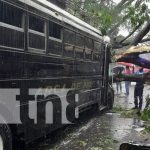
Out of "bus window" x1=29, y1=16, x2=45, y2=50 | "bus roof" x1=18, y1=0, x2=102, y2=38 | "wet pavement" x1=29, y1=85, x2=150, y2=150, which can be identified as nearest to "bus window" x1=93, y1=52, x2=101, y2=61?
"bus roof" x1=18, y1=0, x2=102, y2=38

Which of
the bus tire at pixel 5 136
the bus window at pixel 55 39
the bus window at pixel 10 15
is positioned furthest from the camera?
the bus window at pixel 55 39

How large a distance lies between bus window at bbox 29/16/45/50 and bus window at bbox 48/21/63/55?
1.27 feet

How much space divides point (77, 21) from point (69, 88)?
1959 mm

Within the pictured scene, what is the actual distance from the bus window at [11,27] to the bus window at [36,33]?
15.8 inches

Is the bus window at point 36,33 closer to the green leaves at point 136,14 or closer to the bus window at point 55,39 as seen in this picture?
the bus window at point 55,39

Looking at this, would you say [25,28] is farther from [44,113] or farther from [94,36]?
[94,36]

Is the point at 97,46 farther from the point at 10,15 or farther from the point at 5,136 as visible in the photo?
the point at 5,136

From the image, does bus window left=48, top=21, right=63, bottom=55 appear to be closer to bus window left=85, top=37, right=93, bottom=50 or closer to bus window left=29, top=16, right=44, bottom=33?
bus window left=29, top=16, right=44, bottom=33

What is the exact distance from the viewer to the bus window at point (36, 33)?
744 centimetres

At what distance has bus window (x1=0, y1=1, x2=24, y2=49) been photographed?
640cm

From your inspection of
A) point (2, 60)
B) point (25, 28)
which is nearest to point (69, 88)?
point (25, 28)

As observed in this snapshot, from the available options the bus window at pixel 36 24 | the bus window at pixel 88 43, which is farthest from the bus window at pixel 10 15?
the bus window at pixel 88 43

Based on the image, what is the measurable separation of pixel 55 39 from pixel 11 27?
220cm

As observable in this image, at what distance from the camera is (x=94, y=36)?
12992mm
